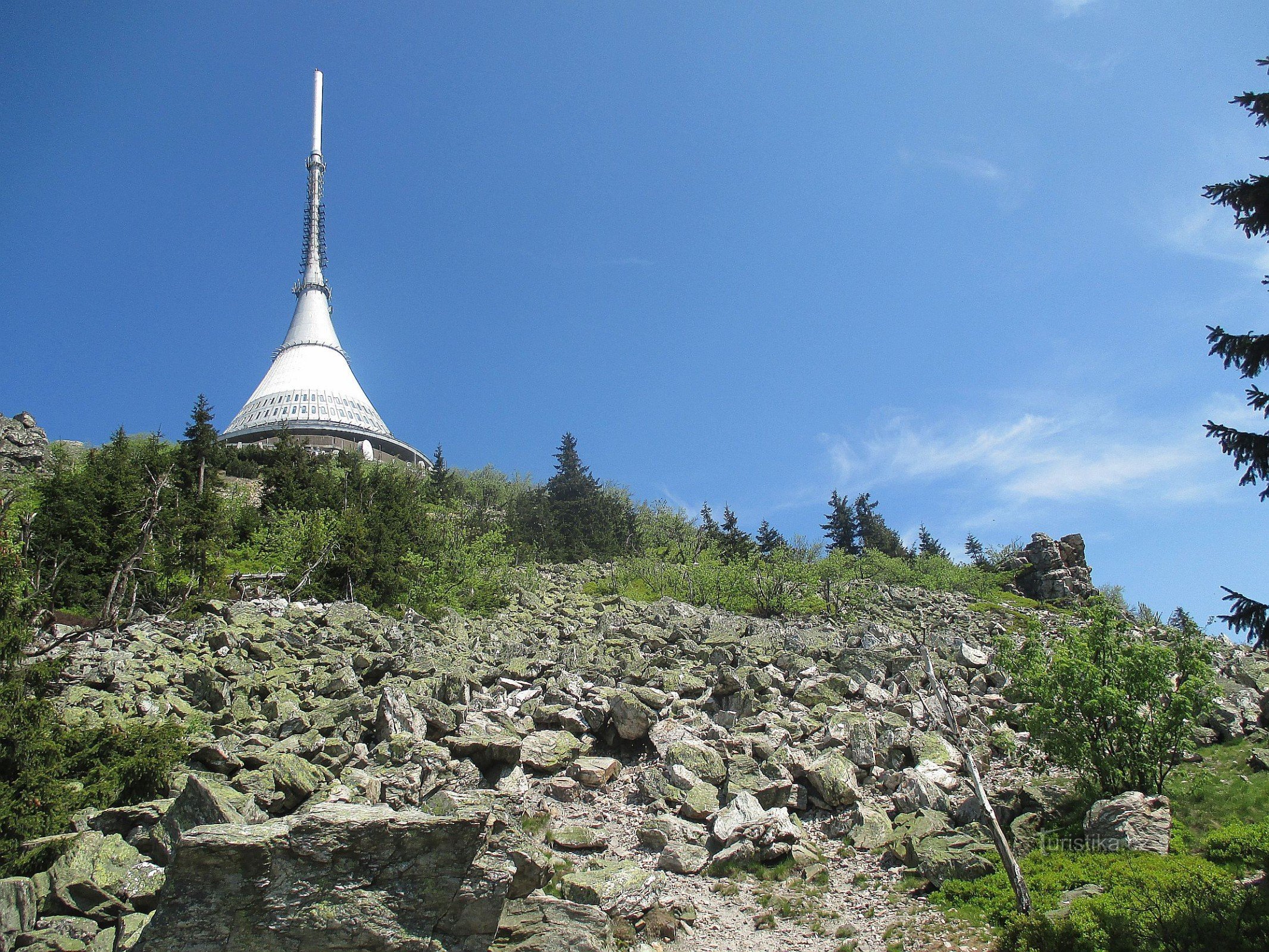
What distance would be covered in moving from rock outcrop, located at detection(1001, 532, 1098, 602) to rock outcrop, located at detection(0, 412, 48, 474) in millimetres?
73834

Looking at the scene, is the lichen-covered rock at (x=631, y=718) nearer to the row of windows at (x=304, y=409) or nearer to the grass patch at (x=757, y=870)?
the grass patch at (x=757, y=870)

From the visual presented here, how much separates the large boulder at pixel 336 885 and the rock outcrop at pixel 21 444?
167 feet

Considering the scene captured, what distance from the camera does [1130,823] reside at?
1107 cm

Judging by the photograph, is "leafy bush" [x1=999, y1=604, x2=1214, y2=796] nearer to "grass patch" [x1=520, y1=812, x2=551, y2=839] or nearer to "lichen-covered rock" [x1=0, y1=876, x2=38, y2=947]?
"grass patch" [x1=520, y1=812, x2=551, y2=839]

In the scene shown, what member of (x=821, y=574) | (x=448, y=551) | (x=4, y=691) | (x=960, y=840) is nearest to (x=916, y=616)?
(x=821, y=574)

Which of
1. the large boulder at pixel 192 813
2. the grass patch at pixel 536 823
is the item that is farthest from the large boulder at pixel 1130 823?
the large boulder at pixel 192 813

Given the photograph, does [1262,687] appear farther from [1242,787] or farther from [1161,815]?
[1161,815]

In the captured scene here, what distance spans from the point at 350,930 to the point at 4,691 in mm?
6843

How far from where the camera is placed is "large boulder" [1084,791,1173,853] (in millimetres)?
10883

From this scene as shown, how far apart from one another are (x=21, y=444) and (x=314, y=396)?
2785 centimetres

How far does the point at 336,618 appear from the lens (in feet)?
72.9

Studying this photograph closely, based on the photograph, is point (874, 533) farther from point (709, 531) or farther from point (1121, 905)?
point (1121, 905)

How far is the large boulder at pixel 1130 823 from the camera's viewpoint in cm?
1088

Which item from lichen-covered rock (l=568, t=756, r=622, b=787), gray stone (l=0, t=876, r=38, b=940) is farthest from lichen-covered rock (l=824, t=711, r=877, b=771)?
gray stone (l=0, t=876, r=38, b=940)
